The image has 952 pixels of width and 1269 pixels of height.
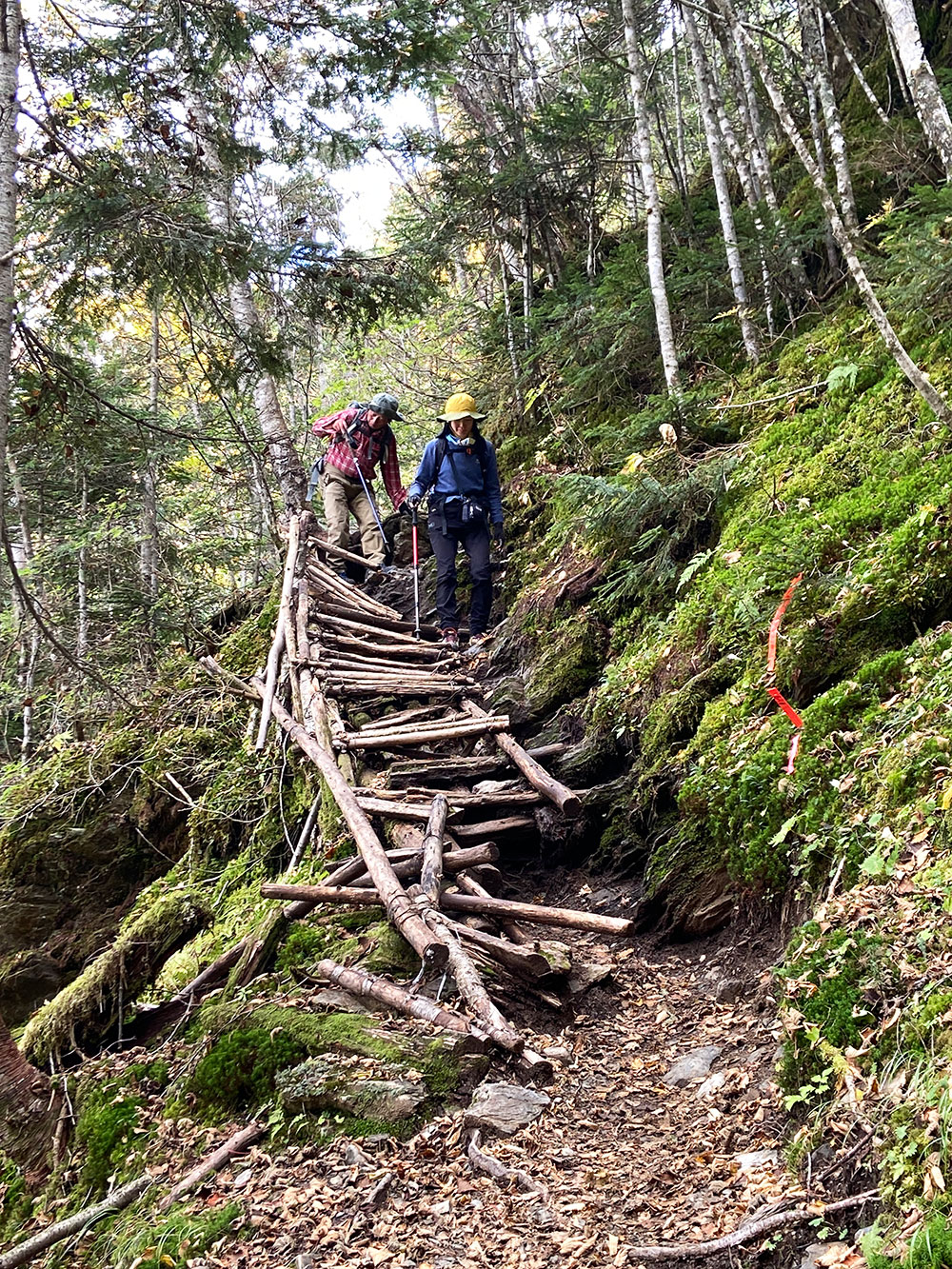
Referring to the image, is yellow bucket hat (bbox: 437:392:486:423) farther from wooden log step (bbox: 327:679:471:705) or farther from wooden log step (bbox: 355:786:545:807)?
wooden log step (bbox: 355:786:545:807)

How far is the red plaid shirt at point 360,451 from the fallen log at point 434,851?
21.8 feet

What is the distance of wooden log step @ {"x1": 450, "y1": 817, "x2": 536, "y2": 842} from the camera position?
6273 millimetres

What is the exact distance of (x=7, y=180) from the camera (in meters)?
5.11

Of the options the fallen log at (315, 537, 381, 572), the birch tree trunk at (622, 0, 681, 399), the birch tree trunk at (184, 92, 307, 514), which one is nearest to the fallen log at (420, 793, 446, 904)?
the birch tree trunk at (622, 0, 681, 399)

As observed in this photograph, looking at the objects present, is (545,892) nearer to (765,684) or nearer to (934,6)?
(765,684)

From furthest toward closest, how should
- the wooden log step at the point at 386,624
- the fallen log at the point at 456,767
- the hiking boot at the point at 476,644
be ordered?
the wooden log step at the point at 386,624 < the hiking boot at the point at 476,644 < the fallen log at the point at 456,767

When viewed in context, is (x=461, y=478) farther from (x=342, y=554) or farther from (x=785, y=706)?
(x=785, y=706)

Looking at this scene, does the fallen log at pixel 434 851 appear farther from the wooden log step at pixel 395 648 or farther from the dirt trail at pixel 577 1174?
the wooden log step at pixel 395 648

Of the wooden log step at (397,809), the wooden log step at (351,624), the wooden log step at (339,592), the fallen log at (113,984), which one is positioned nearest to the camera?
the wooden log step at (397,809)

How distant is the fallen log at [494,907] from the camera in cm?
507

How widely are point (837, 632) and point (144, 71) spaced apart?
675cm

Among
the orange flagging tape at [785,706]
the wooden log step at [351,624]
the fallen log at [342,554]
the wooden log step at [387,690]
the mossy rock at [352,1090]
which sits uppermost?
the fallen log at [342,554]

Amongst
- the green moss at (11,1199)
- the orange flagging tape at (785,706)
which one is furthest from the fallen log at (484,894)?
the green moss at (11,1199)

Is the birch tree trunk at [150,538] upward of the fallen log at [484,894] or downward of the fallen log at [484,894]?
upward
